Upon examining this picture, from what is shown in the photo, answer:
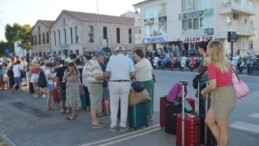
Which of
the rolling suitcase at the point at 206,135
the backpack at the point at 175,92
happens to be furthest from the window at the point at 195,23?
the rolling suitcase at the point at 206,135

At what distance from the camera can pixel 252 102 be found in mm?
9961

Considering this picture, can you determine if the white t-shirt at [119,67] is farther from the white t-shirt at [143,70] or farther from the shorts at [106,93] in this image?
the shorts at [106,93]

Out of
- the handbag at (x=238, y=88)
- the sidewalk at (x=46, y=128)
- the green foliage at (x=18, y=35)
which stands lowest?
the sidewalk at (x=46, y=128)

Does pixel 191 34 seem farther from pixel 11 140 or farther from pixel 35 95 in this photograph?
pixel 11 140

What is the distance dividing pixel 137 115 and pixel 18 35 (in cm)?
7192

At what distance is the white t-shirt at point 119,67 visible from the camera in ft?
21.8

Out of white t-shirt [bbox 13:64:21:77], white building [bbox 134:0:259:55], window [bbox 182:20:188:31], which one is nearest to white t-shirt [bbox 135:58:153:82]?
white t-shirt [bbox 13:64:21:77]

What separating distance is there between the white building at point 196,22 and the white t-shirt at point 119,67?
86.9ft

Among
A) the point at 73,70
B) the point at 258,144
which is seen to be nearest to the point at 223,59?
the point at 258,144

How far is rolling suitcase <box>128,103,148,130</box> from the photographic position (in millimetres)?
6953

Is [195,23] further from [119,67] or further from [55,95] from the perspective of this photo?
[119,67]

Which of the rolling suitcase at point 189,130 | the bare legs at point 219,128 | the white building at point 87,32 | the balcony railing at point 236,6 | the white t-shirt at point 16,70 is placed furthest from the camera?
the white building at point 87,32

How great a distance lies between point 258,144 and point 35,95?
32.9 feet

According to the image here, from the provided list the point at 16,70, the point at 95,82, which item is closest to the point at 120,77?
the point at 95,82
